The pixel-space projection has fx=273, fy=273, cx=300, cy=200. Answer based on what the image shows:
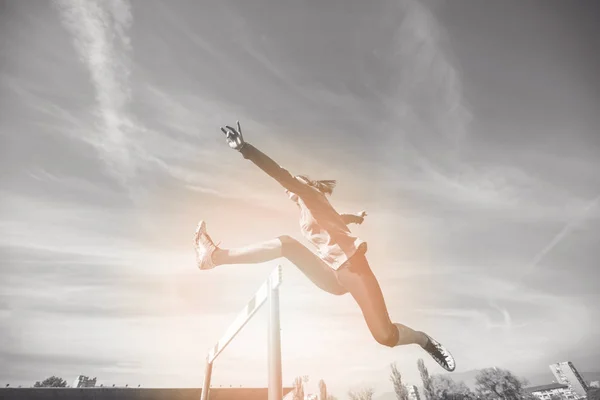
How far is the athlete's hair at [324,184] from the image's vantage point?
3533mm

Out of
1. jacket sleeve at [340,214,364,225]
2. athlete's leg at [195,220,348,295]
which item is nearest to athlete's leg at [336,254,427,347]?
athlete's leg at [195,220,348,295]

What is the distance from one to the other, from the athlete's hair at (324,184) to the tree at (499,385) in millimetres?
70673

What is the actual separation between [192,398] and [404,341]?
1603 cm

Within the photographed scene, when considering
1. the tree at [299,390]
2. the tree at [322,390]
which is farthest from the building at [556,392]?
the tree at [299,390]

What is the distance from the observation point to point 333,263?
3.25 metres

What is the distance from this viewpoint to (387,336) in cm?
327

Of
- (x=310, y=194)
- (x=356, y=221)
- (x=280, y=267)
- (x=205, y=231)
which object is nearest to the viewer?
(x=280, y=267)

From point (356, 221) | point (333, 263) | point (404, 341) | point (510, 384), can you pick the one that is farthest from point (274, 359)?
point (510, 384)

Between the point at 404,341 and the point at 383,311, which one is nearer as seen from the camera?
the point at 383,311

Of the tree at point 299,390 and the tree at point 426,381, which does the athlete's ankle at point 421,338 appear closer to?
the tree at point 299,390

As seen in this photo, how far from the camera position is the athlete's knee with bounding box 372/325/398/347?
3.23m

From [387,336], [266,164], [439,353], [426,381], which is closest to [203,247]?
[266,164]

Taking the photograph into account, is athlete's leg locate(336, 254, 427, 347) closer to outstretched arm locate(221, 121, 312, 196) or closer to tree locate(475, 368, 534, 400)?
outstretched arm locate(221, 121, 312, 196)

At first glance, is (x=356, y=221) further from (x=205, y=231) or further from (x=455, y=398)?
(x=455, y=398)
